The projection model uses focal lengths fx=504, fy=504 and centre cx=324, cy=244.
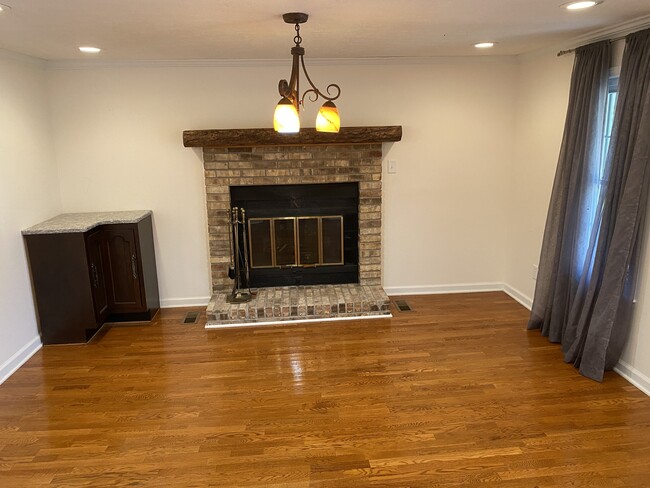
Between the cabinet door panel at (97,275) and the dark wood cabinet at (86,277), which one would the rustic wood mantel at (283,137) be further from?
the cabinet door panel at (97,275)

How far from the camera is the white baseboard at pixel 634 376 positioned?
303 cm

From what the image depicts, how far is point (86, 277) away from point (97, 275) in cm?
17

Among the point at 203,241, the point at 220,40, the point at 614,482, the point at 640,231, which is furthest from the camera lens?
the point at 203,241

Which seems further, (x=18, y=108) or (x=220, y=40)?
(x=18, y=108)

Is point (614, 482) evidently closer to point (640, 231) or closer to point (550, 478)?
point (550, 478)

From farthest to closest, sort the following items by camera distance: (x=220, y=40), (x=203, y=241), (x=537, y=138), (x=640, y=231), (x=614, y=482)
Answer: (x=203, y=241) < (x=537, y=138) < (x=220, y=40) < (x=640, y=231) < (x=614, y=482)

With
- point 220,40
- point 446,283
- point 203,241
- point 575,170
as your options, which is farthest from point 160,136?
point 575,170

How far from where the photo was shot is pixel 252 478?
2359 mm

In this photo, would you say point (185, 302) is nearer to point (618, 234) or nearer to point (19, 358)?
point (19, 358)

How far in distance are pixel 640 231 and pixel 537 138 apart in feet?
4.87

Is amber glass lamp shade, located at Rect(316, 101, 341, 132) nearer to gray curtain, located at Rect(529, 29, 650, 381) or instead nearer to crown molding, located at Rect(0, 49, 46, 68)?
gray curtain, located at Rect(529, 29, 650, 381)

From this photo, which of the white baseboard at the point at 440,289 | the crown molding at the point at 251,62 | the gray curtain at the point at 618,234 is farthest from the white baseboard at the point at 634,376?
the crown molding at the point at 251,62

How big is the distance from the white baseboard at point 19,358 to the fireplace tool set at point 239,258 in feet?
4.96

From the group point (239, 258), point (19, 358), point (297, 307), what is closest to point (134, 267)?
point (239, 258)
